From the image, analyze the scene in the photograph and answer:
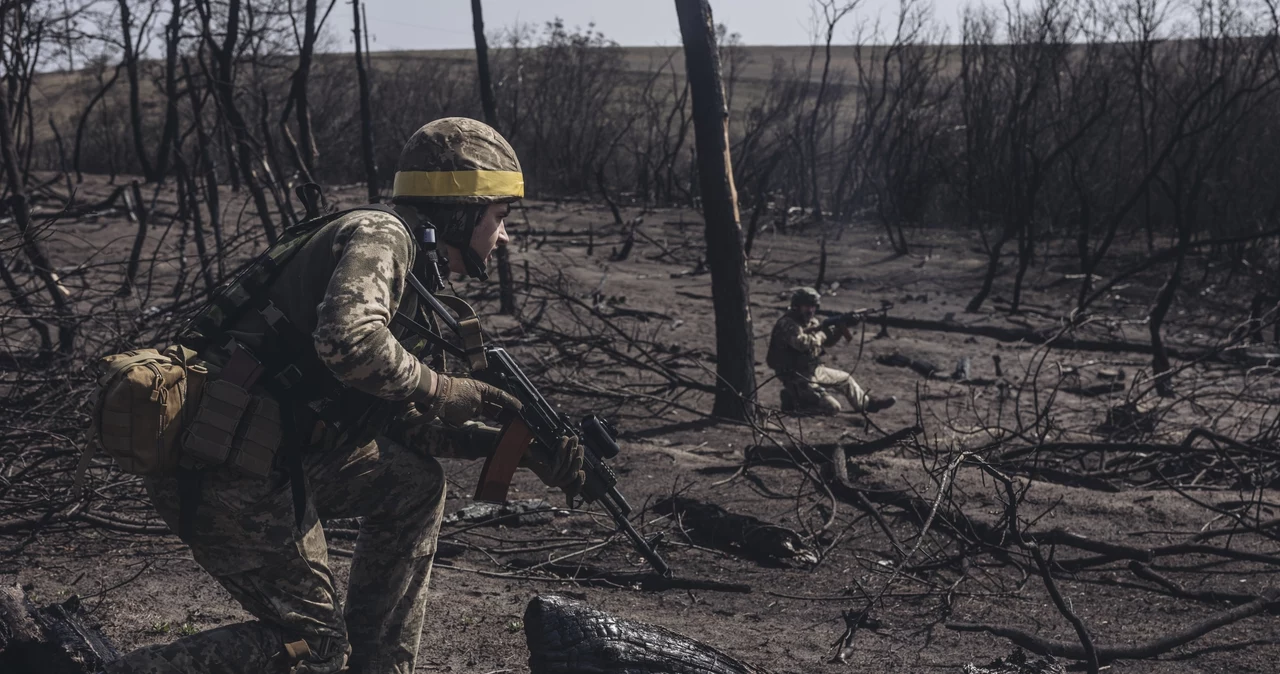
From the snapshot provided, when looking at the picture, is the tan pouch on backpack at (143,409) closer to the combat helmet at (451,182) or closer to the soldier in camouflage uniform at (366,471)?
the soldier in camouflage uniform at (366,471)

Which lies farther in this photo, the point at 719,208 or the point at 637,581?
the point at 719,208

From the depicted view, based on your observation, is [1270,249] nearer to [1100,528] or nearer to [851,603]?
[1100,528]

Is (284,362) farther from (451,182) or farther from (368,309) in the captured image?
(451,182)

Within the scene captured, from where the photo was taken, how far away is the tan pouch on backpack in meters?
2.16

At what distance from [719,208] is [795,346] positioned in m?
1.54

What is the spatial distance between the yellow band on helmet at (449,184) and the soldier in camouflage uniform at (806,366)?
5.31 meters

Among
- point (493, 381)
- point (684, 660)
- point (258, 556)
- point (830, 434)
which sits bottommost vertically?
point (830, 434)

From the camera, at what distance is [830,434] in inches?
280

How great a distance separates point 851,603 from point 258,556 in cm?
244

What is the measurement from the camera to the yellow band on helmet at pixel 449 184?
2662 mm

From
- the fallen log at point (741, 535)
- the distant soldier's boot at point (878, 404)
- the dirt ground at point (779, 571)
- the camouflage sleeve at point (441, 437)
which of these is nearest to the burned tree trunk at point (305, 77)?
the dirt ground at point (779, 571)

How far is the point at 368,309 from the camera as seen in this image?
2.21 metres

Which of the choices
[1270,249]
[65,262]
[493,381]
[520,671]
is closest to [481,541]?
[520,671]

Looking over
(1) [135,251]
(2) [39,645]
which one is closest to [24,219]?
(1) [135,251]
